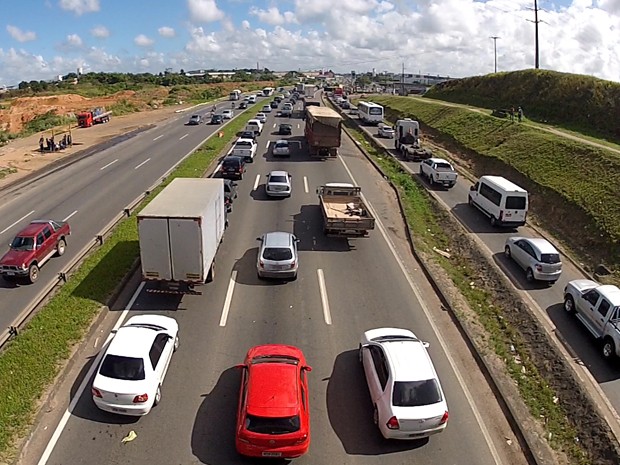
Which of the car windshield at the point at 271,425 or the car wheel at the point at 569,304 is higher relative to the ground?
the car windshield at the point at 271,425

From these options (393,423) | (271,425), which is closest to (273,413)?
(271,425)

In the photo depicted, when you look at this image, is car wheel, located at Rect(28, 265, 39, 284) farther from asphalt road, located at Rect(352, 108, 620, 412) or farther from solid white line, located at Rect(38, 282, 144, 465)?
asphalt road, located at Rect(352, 108, 620, 412)

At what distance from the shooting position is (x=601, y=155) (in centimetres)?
3497

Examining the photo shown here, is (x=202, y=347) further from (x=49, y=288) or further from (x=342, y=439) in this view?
(x=49, y=288)

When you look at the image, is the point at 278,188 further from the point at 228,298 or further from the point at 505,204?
the point at 228,298

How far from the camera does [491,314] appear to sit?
1939cm

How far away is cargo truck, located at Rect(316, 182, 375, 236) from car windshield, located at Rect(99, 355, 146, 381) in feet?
40.5

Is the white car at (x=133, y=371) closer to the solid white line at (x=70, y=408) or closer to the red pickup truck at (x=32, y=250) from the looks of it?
the solid white line at (x=70, y=408)

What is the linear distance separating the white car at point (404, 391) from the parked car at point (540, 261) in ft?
34.5

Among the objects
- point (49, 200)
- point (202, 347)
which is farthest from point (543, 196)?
point (49, 200)

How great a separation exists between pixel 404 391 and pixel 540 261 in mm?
12406

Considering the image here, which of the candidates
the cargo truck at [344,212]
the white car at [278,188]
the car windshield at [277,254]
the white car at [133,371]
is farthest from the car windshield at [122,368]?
the white car at [278,188]

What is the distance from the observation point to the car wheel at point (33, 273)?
765 inches

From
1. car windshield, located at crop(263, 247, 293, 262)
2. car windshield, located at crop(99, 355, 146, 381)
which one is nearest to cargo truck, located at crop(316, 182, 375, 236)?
car windshield, located at crop(263, 247, 293, 262)
